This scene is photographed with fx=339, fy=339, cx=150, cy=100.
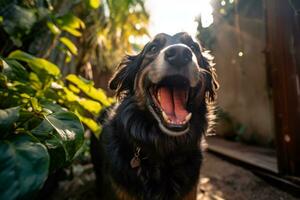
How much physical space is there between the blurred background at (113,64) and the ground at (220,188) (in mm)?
14

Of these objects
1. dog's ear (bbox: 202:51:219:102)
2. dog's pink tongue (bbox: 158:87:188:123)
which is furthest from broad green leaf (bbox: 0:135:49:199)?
dog's ear (bbox: 202:51:219:102)

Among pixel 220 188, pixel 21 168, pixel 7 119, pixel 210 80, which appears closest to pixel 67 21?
pixel 210 80

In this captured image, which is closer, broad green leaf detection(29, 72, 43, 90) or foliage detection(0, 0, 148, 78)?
broad green leaf detection(29, 72, 43, 90)

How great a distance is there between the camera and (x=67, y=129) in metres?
1.58

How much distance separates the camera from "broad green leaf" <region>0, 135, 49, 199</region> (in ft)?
3.83

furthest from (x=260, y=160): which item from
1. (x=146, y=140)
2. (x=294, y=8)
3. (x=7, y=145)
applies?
(x=7, y=145)

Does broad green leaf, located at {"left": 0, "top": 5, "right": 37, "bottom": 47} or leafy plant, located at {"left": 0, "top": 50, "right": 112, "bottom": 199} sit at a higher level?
broad green leaf, located at {"left": 0, "top": 5, "right": 37, "bottom": 47}

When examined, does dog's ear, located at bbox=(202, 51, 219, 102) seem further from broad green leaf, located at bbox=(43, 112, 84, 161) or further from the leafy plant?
broad green leaf, located at bbox=(43, 112, 84, 161)

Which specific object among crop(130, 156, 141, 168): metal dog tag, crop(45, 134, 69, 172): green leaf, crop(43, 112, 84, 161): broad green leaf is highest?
crop(43, 112, 84, 161): broad green leaf

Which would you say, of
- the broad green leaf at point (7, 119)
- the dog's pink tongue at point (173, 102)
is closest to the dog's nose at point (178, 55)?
the dog's pink tongue at point (173, 102)

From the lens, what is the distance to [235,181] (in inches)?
165

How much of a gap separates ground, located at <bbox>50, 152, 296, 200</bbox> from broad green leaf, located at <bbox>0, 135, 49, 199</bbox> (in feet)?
7.26

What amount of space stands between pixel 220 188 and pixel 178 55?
2.26 metres

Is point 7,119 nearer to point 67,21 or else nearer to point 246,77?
point 67,21
